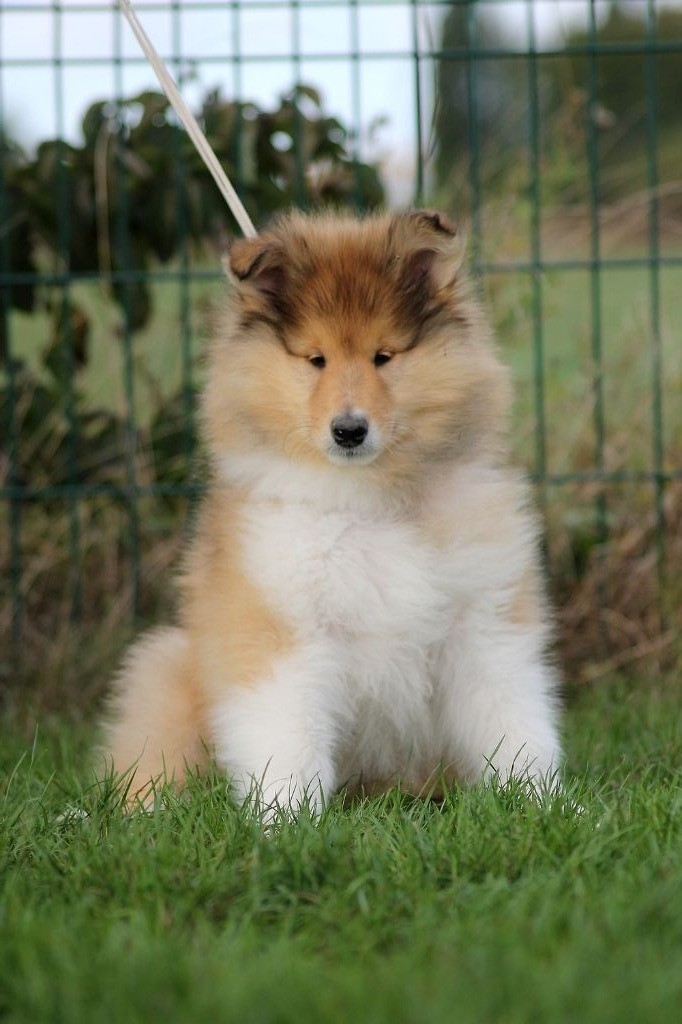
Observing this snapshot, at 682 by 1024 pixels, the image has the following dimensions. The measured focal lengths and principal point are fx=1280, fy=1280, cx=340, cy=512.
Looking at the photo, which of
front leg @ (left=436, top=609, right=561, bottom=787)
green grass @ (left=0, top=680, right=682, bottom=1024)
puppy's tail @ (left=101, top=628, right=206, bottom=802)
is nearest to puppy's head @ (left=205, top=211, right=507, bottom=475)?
front leg @ (left=436, top=609, right=561, bottom=787)

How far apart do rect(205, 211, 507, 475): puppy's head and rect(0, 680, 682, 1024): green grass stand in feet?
2.88

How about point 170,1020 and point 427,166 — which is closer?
point 170,1020

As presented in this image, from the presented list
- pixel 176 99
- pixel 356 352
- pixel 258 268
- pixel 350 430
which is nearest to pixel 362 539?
pixel 350 430

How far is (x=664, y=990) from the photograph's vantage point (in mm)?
1937

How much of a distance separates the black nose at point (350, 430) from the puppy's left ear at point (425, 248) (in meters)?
0.40

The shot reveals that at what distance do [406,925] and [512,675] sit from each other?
1043 mm

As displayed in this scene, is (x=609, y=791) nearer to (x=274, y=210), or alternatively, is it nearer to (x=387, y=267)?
(x=387, y=267)

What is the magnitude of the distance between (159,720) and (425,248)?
4.73ft

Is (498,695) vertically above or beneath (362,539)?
beneath

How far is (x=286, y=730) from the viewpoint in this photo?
121 inches

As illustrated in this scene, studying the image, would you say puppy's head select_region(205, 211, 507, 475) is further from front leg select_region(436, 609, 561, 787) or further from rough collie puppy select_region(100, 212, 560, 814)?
front leg select_region(436, 609, 561, 787)

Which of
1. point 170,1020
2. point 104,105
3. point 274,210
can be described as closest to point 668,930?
point 170,1020

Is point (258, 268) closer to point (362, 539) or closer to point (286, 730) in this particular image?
point (362, 539)

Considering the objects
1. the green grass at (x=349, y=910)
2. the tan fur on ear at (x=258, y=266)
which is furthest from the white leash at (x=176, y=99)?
the green grass at (x=349, y=910)
